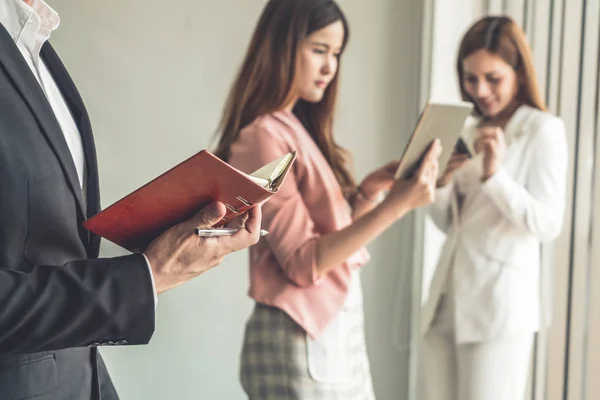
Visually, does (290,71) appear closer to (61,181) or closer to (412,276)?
(61,181)

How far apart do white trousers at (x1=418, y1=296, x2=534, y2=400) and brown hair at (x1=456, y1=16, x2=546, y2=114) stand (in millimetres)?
542

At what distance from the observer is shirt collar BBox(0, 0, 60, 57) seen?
2.63ft

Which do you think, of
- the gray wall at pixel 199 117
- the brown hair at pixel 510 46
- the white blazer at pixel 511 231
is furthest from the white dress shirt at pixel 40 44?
the gray wall at pixel 199 117

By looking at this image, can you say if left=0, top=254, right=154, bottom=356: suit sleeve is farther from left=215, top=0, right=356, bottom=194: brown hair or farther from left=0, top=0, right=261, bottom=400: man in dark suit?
left=215, top=0, right=356, bottom=194: brown hair

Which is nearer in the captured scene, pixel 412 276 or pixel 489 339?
pixel 489 339

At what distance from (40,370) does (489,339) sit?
1090 millimetres

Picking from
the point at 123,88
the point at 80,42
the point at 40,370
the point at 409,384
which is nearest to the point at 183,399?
the point at 409,384

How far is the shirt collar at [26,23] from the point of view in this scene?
31.6 inches

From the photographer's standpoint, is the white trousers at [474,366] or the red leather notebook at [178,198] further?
the white trousers at [474,366]

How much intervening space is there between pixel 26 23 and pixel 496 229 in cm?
114

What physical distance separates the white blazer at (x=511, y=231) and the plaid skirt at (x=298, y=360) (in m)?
0.37

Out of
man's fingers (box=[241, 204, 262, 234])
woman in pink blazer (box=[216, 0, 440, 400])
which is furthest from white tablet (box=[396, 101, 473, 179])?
man's fingers (box=[241, 204, 262, 234])

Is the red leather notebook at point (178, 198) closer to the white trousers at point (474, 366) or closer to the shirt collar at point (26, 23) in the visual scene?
the shirt collar at point (26, 23)

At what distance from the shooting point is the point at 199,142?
2145mm
